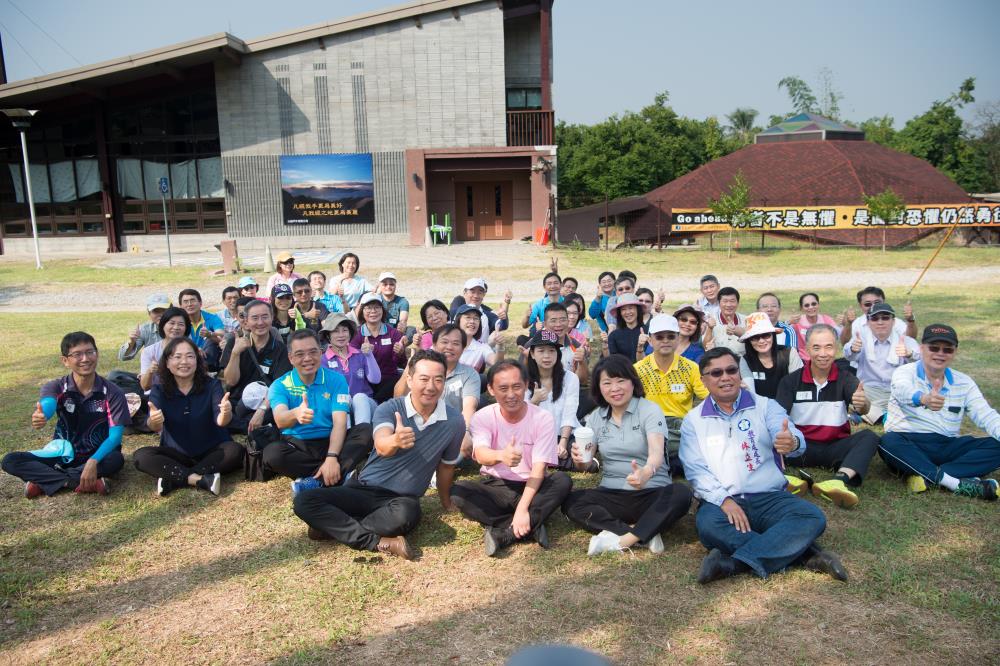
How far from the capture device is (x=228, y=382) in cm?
596

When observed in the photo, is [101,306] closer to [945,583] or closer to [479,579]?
[479,579]

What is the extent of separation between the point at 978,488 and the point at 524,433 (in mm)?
3129

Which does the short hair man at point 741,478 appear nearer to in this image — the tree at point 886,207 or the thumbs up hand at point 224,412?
the thumbs up hand at point 224,412

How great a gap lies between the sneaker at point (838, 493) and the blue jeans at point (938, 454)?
598 mm

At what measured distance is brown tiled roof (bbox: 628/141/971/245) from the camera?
2795 cm

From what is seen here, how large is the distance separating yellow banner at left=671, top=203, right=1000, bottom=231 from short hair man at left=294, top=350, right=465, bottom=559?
76.5 ft

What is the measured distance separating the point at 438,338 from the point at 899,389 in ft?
11.4

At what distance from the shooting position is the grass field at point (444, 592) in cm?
324

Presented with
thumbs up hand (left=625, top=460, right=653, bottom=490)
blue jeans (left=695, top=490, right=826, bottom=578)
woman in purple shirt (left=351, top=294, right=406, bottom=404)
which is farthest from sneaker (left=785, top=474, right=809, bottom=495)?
woman in purple shirt (left=351, top=294, right=406, bottom=404)

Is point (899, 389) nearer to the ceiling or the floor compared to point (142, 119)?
nearer to the floor

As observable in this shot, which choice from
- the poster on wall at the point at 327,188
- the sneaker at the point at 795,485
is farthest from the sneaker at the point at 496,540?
the poster on wall at the point at 327,188

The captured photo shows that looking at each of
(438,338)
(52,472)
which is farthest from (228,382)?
(438,338)

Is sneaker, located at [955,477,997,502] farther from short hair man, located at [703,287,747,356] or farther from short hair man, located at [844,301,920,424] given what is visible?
short hair man, located at [703,287,747,356]

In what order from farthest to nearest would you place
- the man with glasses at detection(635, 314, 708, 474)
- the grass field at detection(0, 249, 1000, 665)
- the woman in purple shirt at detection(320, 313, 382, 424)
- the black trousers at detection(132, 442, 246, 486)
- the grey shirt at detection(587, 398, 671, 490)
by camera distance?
the woman in purple shirt at detection(320, 313, 382, 424)
the man with glasses at detection(635, 314, 708, 474)
the black trousers at detection(132, 442, 246, 486)
the grey shirt at detection(587, 398, 671, 490)
the grass field at detection(0, 249, 1000, 665)
